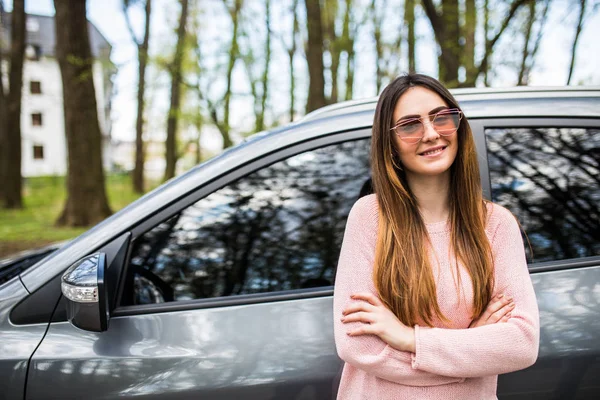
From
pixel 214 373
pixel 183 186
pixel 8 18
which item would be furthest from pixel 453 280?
pixel 8 18

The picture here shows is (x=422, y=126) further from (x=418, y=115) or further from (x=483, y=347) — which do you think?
(x=483, y=347)

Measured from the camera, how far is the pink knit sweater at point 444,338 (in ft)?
3.83

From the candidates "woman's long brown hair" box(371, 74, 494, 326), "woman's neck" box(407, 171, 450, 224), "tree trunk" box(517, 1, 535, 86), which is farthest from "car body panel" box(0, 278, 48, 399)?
"tree trunk" box(517, 1, 535, 86)

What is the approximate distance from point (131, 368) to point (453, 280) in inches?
42.0

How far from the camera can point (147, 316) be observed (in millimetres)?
1713

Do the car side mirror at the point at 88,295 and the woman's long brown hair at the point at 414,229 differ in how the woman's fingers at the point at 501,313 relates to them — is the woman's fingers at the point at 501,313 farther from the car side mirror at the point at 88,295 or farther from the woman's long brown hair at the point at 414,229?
the car side mirror at the point at 88,295

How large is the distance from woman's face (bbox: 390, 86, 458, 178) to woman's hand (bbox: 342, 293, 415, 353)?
1.25 feet

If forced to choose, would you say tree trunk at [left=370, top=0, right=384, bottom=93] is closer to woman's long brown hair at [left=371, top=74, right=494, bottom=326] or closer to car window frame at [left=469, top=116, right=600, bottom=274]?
car window frame at [left=469, top=116, right=600, bottom=274]

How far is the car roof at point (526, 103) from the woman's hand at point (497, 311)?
32.6 inches

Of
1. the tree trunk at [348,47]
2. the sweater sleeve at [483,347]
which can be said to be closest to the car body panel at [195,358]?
the sweater sleeve at [483,347]

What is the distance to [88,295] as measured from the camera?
1523mm

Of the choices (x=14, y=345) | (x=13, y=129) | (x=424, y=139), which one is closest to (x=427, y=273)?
(x=424, y=139)

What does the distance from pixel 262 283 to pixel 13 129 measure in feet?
52.8

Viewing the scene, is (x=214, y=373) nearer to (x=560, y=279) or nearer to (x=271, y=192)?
(x=271, y=192)
